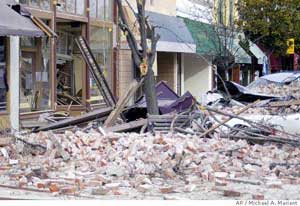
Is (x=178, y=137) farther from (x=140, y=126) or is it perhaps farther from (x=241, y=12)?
(x=241, y=12)

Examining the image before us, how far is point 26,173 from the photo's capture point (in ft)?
32.8

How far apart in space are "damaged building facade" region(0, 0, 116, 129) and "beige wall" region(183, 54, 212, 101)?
1114 centimetres

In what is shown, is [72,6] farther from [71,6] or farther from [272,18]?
[272,18]

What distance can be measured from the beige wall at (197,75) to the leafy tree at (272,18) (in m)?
6.64

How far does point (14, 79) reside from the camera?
666 inches

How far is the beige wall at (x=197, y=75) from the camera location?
3381cm

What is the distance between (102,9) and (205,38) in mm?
11011

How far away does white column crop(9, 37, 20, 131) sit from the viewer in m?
16.8

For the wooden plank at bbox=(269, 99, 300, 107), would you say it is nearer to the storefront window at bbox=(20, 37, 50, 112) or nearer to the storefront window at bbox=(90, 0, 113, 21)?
the storefront window at bbox=(20, 37, 50, 112)

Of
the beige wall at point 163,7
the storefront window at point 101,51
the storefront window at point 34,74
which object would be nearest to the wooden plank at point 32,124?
the storefront window at point 34,74

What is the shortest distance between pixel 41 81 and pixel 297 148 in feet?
28.3

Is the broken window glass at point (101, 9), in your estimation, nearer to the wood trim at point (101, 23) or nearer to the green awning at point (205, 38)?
the wood trim at point (101, 23)

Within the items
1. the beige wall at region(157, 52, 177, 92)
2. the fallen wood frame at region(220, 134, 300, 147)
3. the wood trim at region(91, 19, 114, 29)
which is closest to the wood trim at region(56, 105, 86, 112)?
the wood trim at region(91, 19, 114, 29)

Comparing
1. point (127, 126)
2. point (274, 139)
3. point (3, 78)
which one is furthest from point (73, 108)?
point (274, 139)
